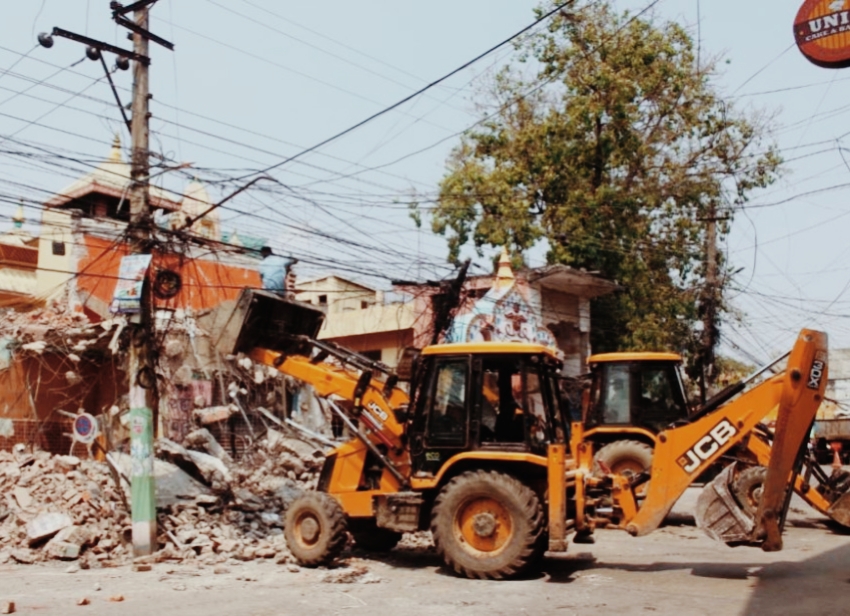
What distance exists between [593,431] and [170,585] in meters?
8.04

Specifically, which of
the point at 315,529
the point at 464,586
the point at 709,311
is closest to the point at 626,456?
the point at 464,586

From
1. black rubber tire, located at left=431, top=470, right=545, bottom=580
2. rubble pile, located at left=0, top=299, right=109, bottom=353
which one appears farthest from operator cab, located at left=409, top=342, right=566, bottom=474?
rubble pile, located at left=0, top=299, right=109, bottom=353

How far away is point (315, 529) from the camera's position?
11.4 meters

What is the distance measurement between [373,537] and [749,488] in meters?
5.05

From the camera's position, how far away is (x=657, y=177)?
28297 millimetres

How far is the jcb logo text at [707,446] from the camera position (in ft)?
33.4

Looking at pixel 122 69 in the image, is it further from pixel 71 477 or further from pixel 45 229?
pixel 45 229

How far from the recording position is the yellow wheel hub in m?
10.4

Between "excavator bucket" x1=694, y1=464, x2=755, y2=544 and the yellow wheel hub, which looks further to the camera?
the yellow wheel hub

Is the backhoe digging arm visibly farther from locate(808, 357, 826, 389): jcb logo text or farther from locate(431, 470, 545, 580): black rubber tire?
locate(431, 470, 545, 580): black rubber tire

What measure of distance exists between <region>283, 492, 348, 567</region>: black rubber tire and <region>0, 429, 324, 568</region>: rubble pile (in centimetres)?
87

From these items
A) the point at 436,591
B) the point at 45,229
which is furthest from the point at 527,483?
the point at 45,229

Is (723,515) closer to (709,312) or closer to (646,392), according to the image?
(646,392)

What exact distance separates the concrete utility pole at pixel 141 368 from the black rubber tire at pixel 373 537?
116 inches
